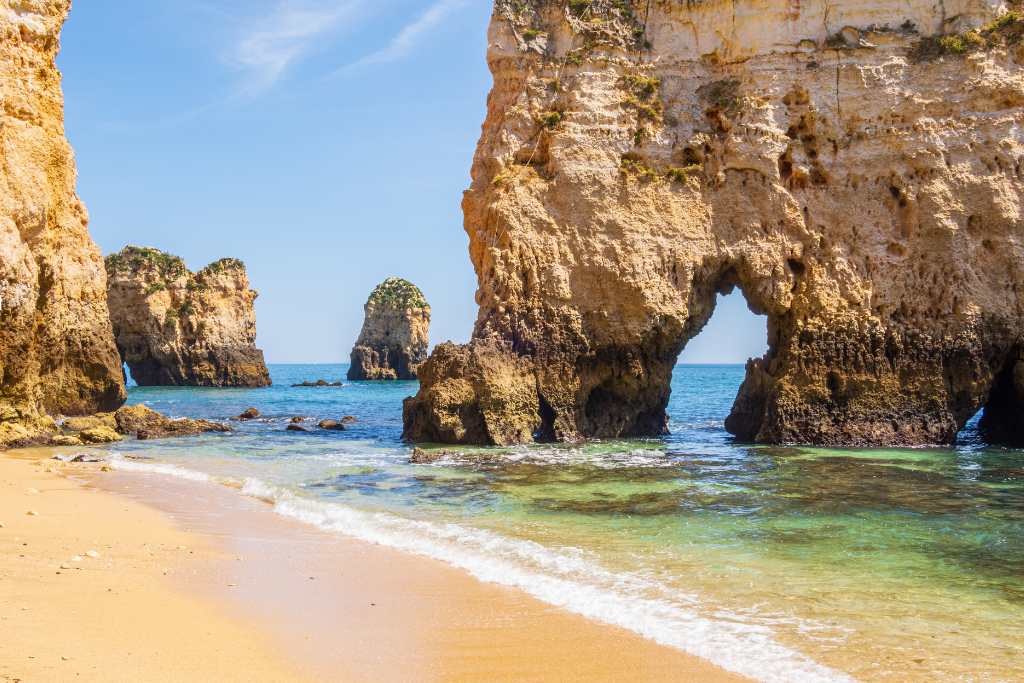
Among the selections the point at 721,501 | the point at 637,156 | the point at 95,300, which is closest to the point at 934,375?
the point at 637,156

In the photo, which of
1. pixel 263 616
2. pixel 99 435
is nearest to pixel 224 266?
pixel 99 435

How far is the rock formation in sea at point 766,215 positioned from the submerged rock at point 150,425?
7.33m

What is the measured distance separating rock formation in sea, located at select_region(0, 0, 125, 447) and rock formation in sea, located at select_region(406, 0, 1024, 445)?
8973mm

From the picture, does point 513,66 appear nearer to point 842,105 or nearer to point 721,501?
point 842,105

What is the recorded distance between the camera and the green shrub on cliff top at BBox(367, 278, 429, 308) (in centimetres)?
7638

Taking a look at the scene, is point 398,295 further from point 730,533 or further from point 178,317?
point 730,533

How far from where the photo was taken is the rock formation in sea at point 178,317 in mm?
56688

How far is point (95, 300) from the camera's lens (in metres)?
22.8

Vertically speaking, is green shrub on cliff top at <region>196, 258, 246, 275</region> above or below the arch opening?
above

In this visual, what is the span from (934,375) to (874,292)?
2.52m

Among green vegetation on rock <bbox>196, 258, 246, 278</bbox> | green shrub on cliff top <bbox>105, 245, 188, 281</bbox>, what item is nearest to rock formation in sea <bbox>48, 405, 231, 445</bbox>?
green shrub on cliff top <bbox>105, 245, 188, 281</bbox>

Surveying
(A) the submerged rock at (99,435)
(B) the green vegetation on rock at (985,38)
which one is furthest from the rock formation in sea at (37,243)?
(B) the green vegetation on rock at (985,38)

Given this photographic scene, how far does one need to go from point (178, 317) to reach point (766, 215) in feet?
158

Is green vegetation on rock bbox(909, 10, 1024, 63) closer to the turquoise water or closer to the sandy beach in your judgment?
the turquoise water
